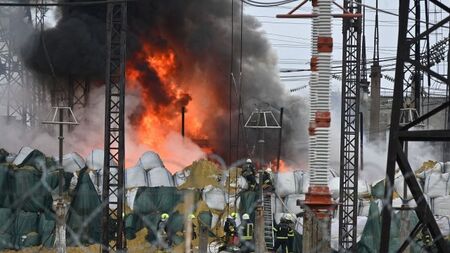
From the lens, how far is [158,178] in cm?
3703

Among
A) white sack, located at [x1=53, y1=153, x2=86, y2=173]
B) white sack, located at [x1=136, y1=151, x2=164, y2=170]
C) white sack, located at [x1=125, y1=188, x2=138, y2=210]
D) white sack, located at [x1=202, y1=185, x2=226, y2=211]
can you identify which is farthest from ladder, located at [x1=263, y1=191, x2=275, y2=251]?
white sack, located at [x1=53, y1=153, x2=86, y2=173]

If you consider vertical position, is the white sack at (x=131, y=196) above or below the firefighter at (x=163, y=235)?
above

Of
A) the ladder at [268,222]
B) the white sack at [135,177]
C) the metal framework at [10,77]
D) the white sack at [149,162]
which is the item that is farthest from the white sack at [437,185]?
the metal framework at [10,77]

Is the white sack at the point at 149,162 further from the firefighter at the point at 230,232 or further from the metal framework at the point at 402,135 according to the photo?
the metal framework at the point at 402,135

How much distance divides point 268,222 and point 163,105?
1975cm

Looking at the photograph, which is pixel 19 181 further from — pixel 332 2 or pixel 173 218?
pixel 332 2

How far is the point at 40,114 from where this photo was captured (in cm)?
4956

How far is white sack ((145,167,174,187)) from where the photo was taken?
36.8 meters

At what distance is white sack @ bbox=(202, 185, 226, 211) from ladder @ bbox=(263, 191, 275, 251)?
2963 mm

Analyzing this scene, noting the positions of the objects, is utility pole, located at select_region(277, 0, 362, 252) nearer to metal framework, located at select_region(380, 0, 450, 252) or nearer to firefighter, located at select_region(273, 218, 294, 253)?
metal framework, located at select_region(380, 0, 450, 252)

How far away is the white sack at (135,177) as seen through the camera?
119 ft

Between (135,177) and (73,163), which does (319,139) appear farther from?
(73,163)

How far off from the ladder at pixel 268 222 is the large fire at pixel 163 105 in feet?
48.6

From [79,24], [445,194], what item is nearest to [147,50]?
[79,24]
